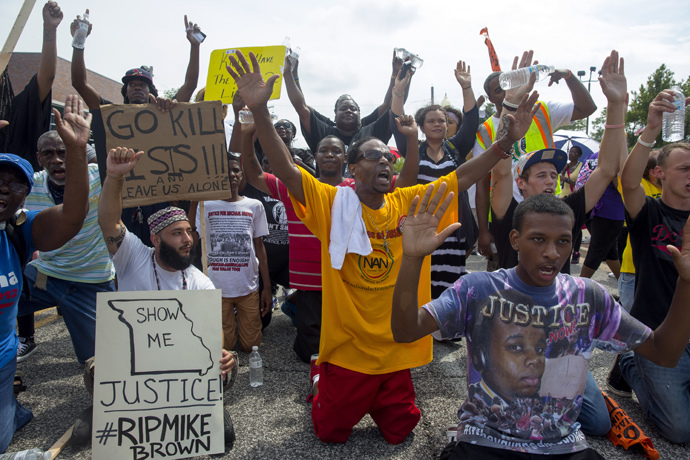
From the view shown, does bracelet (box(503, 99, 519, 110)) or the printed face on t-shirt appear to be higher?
bracelet (box(503, 99, 519, 110))

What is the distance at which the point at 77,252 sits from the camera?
4109 mm

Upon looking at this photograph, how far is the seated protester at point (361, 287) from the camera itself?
9.82 ft

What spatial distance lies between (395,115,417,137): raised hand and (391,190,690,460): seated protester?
1.47 metres

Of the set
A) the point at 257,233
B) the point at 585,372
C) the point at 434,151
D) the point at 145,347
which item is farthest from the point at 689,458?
the point at 257,233

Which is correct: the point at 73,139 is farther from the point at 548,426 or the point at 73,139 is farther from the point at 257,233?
the point at 548,426

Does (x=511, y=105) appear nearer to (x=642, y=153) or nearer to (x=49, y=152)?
(x=642, y=153)

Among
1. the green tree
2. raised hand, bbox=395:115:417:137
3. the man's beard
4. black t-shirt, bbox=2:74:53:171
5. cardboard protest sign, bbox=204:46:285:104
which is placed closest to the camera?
the man's beard

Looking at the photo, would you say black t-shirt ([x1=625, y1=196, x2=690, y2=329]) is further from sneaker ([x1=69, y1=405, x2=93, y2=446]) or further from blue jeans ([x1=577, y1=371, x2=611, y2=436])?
sneaker ([x1=69, y1=405, x2=93, y2=446])

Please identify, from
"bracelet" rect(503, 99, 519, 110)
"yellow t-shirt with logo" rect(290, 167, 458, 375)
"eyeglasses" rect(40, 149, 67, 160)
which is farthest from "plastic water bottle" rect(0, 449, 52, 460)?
"bracelet" rect(503, 99, 519, 110)

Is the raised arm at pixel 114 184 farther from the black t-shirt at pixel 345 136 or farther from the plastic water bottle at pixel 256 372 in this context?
the black t-shirt at pixel 345 136

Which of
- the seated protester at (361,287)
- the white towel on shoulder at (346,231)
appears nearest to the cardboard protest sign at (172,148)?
the seated protester at (361,287)

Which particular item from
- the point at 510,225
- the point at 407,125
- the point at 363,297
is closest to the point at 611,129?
the point at 510,225

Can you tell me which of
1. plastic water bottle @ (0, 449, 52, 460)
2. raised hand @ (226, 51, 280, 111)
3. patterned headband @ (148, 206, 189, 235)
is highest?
raised hand @ (226, 51, 280, 111)

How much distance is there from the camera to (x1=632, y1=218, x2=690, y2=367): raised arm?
2.12 meters
